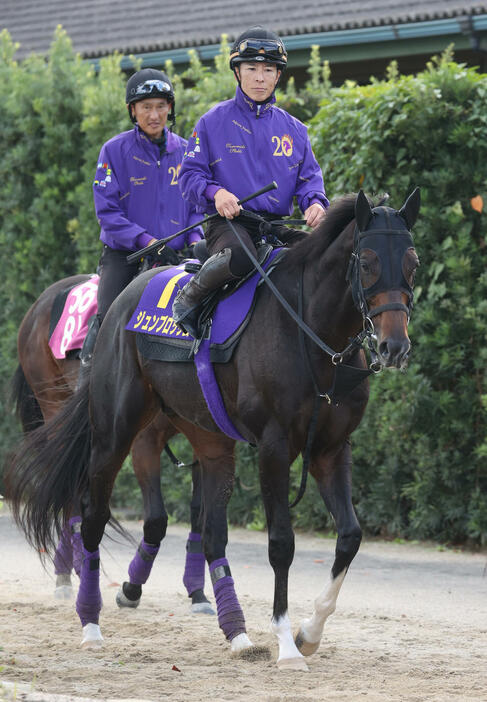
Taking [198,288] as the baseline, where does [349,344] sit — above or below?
below

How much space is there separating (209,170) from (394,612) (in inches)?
114

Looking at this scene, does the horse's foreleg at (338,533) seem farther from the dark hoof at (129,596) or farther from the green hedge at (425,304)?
the green hedge at (425,304)

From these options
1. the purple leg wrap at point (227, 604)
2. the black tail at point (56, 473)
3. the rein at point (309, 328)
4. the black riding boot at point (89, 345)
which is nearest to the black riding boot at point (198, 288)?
the rein at point (309, 328)

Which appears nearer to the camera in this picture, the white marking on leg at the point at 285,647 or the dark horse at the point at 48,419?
the white marking on leg at the point at 285,647

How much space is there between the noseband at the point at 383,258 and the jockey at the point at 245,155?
723 mm

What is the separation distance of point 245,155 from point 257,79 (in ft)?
1.24

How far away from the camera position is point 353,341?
514cm

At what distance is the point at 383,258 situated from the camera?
15.7ft

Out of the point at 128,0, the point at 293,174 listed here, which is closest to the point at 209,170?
the point at 293,174

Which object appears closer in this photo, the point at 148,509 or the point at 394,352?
the point at 394,352

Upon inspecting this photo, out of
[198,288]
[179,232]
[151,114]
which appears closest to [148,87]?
[151,114]

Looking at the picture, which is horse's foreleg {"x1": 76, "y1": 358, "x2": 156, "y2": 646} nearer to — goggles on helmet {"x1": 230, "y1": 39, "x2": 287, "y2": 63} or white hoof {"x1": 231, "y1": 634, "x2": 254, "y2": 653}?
white hoof {"x1": 231, "y1": 634, "x2": 254, "y2": 653}

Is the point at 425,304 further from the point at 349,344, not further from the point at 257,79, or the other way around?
the point at 349,344

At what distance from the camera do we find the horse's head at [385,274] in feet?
15.3
